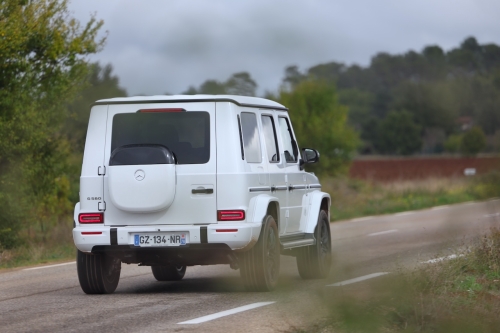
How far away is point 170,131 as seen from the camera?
10.4m

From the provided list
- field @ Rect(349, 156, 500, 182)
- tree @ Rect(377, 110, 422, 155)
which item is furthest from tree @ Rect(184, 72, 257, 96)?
tree @ Rect(377, 110, 422, 155)

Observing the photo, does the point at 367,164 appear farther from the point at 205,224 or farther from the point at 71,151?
the point at 205,224

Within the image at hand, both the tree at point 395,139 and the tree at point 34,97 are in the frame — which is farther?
the tree at point 395,139

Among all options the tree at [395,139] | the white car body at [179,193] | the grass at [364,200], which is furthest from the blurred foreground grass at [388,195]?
the tree at [395,139]

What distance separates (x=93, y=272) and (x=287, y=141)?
9.88 feet

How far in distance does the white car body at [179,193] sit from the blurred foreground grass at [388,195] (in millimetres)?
18171

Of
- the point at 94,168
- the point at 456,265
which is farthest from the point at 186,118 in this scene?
the point at 456,265

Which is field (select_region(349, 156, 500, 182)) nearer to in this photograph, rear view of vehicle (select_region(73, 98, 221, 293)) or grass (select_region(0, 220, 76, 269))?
grass (select_region(0, 220, 76, 269))

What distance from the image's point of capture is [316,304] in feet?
25.1

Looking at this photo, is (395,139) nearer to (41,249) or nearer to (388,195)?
(388,195)

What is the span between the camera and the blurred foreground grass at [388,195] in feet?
105

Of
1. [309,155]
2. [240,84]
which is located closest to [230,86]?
[240,84]

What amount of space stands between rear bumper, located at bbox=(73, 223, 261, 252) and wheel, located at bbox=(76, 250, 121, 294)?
0.34m

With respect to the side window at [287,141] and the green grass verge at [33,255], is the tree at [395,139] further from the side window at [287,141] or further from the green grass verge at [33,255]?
the side window at [287,141]
